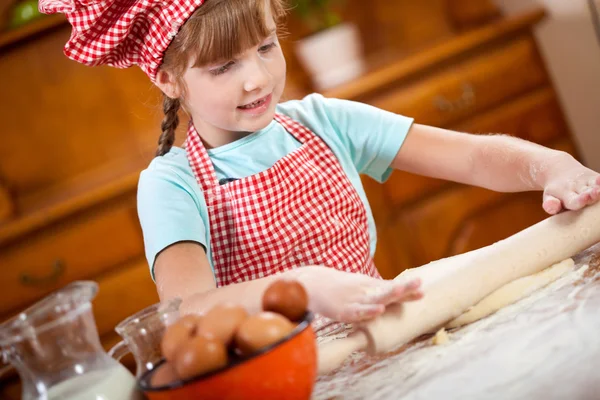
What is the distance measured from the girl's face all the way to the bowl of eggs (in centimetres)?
45

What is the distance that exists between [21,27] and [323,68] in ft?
3.06

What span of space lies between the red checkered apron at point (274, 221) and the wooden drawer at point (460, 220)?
97 centimetres

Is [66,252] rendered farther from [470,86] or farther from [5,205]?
[470,86]

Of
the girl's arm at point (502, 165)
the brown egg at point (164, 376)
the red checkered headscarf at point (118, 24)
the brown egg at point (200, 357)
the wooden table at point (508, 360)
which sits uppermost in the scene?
the red checkered headscarf at point (118, 24)

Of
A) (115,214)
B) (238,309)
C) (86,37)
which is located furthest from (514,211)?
(238,309)

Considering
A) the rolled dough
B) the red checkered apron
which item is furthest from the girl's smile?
the rolled dough

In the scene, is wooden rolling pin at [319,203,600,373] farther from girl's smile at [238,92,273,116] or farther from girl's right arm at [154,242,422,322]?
girl's smile at [238,92,273,116]

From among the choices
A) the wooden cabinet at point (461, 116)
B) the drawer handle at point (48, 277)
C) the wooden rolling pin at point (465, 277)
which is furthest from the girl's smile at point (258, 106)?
the drawer handle at point (48, 277)

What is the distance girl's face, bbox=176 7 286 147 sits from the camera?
38.8 inches

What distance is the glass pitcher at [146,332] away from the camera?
651mm

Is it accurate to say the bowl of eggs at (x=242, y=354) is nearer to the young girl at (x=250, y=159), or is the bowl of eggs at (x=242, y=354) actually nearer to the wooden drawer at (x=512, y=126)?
the young girl at (x=250, y=159)

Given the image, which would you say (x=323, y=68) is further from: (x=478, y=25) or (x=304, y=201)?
(x=304, y=201)

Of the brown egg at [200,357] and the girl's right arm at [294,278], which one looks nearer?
the brown egg at [200,357]

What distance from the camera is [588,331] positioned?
630 millimetres
